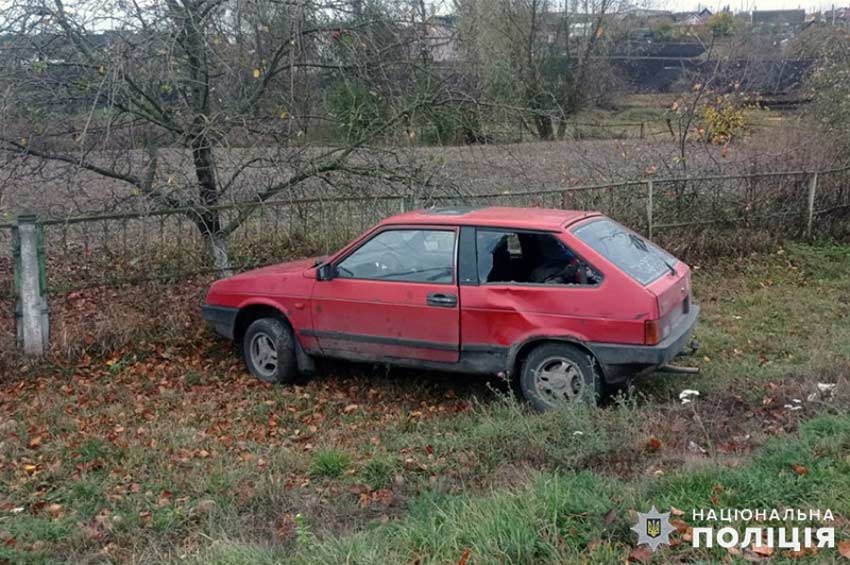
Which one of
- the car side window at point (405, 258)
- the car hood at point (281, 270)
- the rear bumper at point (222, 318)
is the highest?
the car side window at point (405, 258)

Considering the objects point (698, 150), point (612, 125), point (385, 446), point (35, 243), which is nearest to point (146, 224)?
point (35, 243)

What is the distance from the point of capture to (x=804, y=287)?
1059 centimetres

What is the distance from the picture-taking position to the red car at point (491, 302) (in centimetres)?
597

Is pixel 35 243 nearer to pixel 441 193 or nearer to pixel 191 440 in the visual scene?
pixel 191 440

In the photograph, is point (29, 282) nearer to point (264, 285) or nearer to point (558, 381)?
point (264, 285)

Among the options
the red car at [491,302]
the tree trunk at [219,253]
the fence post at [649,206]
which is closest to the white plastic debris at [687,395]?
the red car at [491,302]

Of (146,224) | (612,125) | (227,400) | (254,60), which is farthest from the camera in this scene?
(612,125)

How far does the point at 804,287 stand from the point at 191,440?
8.31 meters

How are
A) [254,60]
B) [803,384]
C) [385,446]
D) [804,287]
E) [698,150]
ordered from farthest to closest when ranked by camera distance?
[698,150] → [804,287] → [254,60] → [803,384] → [385,446]

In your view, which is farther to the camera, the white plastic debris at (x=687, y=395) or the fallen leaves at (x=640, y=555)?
the white plastic debris at (x=687, y=395)

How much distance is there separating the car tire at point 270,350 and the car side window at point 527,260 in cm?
201

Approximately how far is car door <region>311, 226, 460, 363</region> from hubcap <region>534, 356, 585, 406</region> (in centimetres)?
73

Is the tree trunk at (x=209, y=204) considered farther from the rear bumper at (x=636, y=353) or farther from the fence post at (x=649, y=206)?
the fence post at (x=649, y=206)

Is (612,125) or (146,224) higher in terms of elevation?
(612,125)
